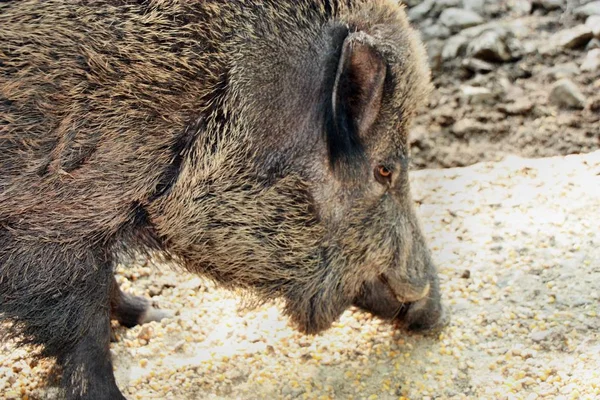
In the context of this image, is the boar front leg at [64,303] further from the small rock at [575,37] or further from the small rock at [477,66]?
the small rock at [575,37]

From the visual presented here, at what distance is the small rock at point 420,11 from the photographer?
6.84 meters

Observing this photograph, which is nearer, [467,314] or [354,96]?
[354,96]

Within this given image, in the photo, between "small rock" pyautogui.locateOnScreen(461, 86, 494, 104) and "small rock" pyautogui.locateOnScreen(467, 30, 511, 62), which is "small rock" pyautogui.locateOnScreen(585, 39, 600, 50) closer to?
"small rock" pyautogui.locateOnScreen(467, 30, 511, 62)

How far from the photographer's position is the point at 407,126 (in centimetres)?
347

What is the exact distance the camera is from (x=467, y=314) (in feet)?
13.7

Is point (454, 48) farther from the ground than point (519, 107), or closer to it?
farther from the ground

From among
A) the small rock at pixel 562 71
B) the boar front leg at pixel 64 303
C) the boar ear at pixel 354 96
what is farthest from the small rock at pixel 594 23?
the boar front leg at pixel 64 303

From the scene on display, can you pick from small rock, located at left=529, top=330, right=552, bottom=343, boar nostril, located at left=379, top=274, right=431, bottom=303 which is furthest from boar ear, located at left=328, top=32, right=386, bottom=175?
small rock, located at left=529, top=330, right=552, bottom=343

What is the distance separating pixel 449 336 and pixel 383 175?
103 cm

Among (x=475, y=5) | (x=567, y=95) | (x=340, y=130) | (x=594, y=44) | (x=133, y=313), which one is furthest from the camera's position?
(x=475, y=5)

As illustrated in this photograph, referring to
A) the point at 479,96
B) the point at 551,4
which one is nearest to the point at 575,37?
the point at 551,4

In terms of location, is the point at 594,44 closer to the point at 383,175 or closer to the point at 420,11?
the point at 420,11

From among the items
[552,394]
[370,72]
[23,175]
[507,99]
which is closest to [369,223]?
[370,72]

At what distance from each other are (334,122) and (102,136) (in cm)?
87
